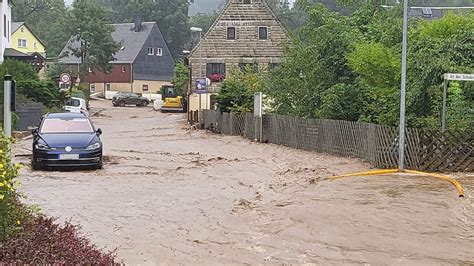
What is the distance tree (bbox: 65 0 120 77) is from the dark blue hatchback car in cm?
6358

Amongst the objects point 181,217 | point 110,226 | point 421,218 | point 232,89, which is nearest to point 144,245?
point 110,226

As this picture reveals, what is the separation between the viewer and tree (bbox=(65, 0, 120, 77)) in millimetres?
83188

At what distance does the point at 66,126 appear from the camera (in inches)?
838

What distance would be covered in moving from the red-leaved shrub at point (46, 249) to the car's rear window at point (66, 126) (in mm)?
13073

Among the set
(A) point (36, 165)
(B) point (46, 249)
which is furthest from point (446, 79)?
(B) point (46, 249)

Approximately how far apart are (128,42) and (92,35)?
19.2 meters

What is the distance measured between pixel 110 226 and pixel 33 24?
347ft

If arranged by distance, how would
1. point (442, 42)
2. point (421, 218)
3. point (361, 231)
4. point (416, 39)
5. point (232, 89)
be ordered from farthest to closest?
point (232, 89), point (416, 39), point (442, 42), point (421, 218), point (361, 231)

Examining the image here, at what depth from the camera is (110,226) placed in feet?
39.8

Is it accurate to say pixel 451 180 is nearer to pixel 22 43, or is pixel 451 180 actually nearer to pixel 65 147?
pixel 65 147

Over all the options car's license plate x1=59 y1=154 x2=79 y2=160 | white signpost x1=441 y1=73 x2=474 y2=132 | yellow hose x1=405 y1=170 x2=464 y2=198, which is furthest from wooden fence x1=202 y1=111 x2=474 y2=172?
car's license plate x1=59 y1=154 x2=79 y2=160

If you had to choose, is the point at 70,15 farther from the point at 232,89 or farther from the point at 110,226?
the point at 110,226

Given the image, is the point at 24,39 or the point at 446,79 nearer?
the point at 446,79

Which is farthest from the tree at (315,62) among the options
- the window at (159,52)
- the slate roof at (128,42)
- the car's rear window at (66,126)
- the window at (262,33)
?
the window at (159,52)
